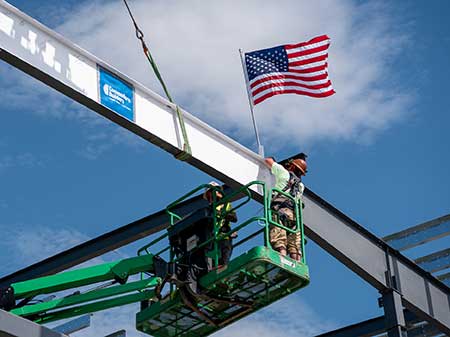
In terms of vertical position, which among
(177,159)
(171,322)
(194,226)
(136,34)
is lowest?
(171,322)

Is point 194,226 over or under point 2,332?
over

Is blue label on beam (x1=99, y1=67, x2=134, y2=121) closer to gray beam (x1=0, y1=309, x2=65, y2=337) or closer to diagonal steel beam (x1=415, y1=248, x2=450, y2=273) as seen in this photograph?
gray beam (x1=0, y1=309, x2=65, y2=337)

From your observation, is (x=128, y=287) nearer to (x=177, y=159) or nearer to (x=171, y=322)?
(x=171, y=322)

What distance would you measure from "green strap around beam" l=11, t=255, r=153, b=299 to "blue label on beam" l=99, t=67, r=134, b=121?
247 cm

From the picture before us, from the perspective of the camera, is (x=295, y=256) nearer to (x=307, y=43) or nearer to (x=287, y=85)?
(x=287, y=85)

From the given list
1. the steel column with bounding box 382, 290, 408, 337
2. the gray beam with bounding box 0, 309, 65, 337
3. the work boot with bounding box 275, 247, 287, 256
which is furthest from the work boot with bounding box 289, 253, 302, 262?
the gray beam with bounding box 0, 309, 65, 337

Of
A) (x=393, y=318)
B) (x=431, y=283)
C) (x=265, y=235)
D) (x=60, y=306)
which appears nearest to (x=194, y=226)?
(x=265, y=235)

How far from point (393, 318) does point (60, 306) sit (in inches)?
239

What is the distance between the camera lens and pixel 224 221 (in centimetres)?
1722

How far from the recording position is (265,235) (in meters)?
16.3

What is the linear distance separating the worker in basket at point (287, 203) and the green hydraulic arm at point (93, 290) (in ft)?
6.78

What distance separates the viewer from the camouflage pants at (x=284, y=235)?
16.7 metres

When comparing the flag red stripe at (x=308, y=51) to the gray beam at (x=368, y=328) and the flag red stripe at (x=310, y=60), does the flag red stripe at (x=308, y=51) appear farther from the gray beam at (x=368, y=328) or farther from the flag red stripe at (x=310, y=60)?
the gray beam at (x=368, y=328)

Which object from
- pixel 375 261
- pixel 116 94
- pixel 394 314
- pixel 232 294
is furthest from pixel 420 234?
pixel 116 94
